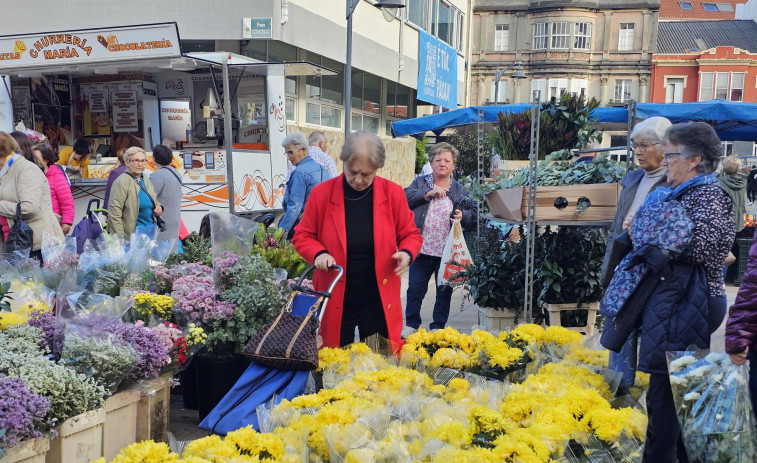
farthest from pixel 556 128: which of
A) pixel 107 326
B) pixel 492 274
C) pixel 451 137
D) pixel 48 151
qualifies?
pixel 451 137

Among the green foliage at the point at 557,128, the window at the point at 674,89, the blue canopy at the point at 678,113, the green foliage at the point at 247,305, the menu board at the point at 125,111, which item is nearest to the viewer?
the green foliage at the point at 247,305

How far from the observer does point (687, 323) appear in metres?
3.11

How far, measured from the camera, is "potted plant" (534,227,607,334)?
5.25 meters

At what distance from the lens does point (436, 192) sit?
5.88m

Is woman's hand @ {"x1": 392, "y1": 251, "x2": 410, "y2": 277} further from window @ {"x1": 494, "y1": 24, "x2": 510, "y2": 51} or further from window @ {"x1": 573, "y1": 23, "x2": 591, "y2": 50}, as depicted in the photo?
window @ {"x1": 494, "y1": 24, "x2": 510, "y2": 51}

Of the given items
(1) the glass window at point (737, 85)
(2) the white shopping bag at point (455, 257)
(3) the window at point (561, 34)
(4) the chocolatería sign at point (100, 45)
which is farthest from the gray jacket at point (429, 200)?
(3) the window at point (561, 34)

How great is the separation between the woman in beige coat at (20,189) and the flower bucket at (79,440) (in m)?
2.96

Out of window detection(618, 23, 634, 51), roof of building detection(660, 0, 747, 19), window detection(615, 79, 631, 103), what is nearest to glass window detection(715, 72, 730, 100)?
window detection(615, 79, 631, 103)

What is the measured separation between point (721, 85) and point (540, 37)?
12.8 m

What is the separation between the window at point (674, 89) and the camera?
155ft

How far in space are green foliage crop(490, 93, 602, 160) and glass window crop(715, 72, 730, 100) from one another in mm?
46175

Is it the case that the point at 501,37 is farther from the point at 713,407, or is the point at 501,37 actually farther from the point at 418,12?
the point at 713,407

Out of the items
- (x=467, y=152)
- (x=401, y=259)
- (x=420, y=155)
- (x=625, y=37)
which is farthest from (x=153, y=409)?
(x=625, y=37)

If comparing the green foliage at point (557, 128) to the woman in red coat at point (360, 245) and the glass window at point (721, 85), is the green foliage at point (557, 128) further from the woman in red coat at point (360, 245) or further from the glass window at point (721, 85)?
the glass window at point (721, 85)
